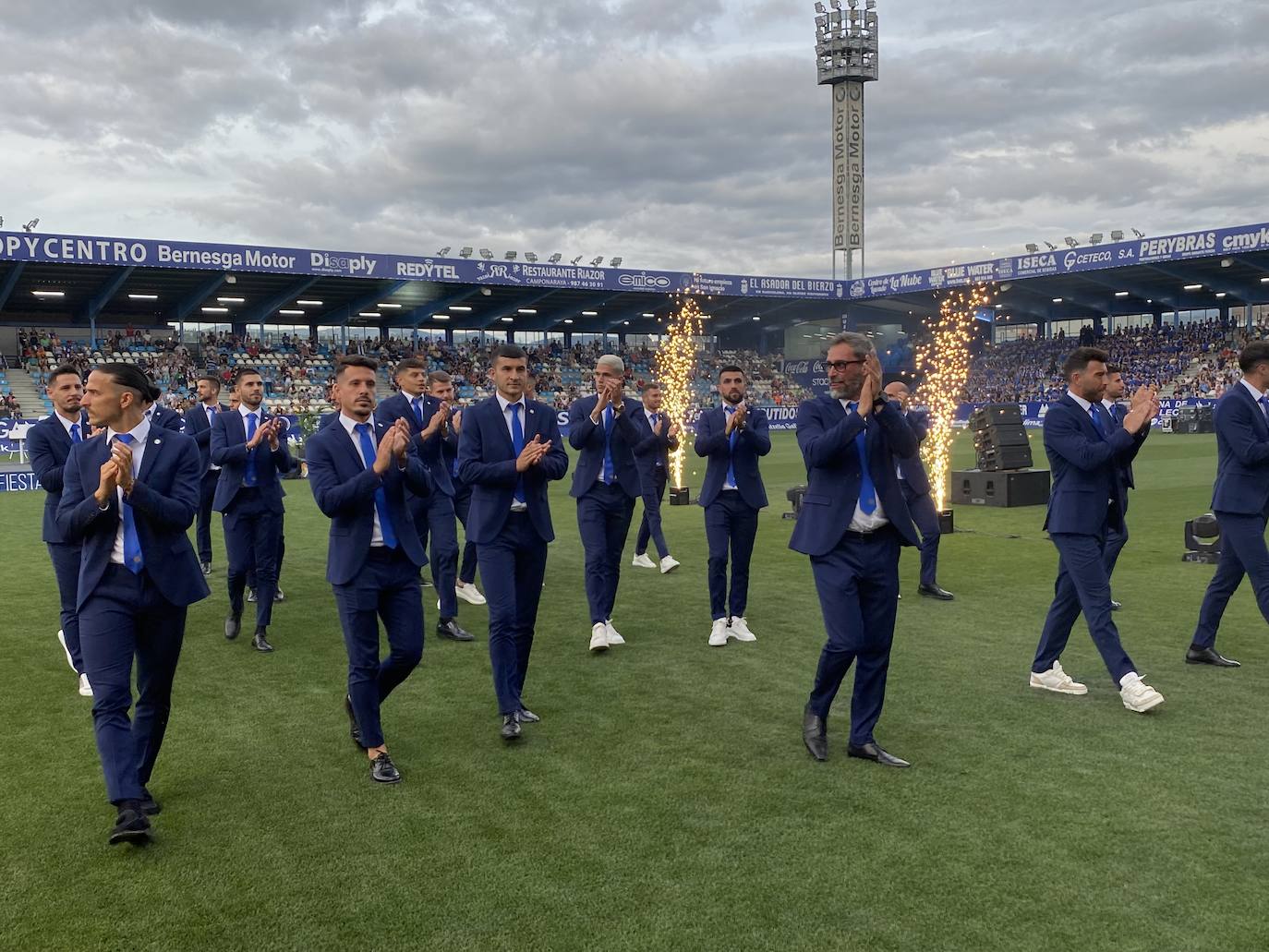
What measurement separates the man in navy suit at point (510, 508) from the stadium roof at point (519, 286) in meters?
30.7

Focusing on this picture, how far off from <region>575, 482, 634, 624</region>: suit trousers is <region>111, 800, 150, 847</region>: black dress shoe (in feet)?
11.9

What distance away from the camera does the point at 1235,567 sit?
6.43 metres

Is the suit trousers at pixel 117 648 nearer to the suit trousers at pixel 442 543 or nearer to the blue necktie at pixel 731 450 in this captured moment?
the suit trousers at pixel 442 543

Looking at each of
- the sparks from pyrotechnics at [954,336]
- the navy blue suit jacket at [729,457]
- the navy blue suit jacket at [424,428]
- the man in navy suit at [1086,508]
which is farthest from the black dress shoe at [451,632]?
the sparks from pyrotechnics at [954,336]

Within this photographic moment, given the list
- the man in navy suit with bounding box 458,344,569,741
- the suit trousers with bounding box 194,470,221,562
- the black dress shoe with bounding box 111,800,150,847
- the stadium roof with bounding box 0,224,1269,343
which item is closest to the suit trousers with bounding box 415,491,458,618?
the man in navy suit with bounding box 458,344,569,741

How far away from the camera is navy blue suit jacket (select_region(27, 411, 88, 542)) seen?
5.92m

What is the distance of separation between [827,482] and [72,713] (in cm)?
474

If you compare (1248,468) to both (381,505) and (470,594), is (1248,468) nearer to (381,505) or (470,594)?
(381,505)

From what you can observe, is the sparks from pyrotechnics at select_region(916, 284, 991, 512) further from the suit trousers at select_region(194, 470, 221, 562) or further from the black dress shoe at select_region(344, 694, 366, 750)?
the black dress shoe at select_region(344, 694, 366, 750)

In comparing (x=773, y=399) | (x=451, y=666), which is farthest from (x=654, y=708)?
(x=773, y=399)

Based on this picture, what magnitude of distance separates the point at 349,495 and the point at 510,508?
1118 mm

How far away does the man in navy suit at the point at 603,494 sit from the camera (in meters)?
6.90

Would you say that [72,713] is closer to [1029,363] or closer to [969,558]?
[969,558]

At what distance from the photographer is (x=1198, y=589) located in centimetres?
900
